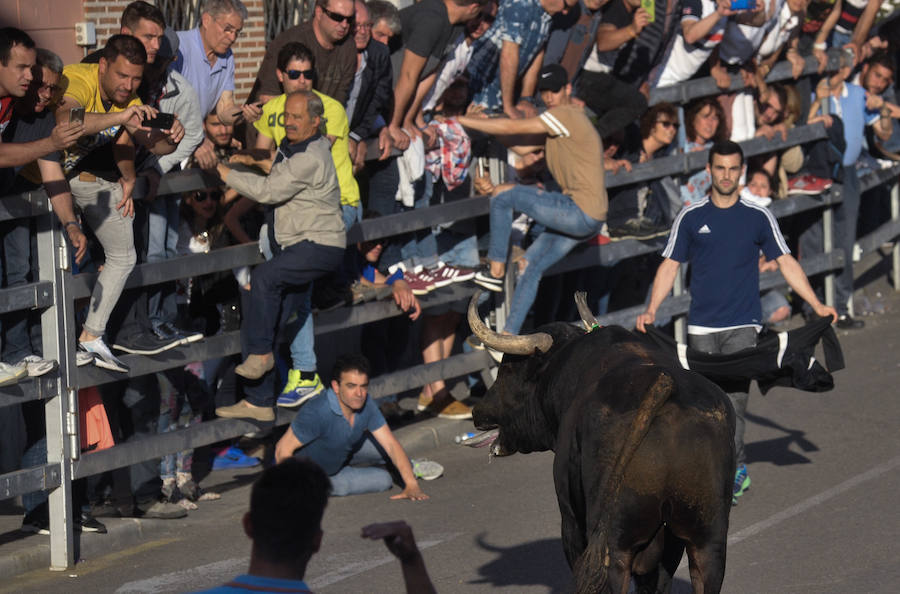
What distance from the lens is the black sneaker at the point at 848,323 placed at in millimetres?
15156

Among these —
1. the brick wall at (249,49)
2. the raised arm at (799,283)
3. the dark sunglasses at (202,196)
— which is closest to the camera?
the raised arm at (799,283)

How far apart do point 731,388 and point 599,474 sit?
11.1 feet

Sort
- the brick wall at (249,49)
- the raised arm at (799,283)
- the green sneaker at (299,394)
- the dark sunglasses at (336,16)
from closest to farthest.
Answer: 1. the raised arm at (799,283)
2. the green sneaker at (299,394)
3. the dark sunglasses at (336,16)
4. the brick wall at (249,49)

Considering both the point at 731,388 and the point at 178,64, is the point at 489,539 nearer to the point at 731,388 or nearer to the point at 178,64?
the point at 731,388

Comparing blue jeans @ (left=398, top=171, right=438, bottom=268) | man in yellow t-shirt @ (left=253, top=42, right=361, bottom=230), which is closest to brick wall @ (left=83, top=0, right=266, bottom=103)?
blue jeans @ (left=398, top=171, right=438, bottom=268)

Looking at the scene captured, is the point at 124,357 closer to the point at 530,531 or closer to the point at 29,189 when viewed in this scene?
the point at 29,189

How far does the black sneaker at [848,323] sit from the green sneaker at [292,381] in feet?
22.3

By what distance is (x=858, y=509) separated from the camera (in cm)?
932

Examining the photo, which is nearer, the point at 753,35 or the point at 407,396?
the point at 407,396

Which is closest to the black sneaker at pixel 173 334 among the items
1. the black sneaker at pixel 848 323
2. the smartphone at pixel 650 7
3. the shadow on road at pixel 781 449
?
the shadow on road at pixel 781 449

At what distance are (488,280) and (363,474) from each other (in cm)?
215

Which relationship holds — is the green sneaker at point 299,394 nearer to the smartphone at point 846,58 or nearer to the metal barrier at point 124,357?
the metal barrier at point 124,357

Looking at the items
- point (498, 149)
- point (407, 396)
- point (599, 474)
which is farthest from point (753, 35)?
point (599, 474)

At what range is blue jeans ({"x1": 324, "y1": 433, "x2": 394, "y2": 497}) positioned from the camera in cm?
1006
